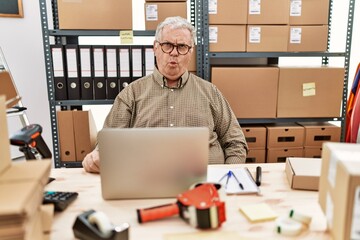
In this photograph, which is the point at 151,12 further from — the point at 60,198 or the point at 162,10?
the point at 60,198

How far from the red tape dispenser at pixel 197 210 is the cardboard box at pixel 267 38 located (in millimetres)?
1506

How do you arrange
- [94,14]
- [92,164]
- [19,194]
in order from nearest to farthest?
[19,194] → [92,164] → [94,14]

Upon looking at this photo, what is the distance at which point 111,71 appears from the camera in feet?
7.13

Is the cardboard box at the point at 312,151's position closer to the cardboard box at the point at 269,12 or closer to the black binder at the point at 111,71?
the cardboard box at the point at 269,12

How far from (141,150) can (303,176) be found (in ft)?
1.82

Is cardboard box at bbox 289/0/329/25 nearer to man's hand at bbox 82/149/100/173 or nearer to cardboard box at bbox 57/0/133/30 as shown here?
cardboard box at bbox 57/0/133/30

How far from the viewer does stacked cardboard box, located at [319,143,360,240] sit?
69 cm

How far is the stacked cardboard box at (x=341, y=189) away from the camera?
69 cm

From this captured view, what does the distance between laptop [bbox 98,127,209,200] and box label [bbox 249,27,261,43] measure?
1.44m

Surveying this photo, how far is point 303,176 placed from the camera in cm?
111

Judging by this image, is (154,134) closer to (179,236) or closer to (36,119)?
(179,236)

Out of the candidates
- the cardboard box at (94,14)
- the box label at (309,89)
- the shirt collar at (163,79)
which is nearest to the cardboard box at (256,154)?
the box label at (309,89)

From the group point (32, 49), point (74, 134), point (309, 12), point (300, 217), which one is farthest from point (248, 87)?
point (32, 49)

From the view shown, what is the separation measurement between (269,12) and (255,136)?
32.8 inches
